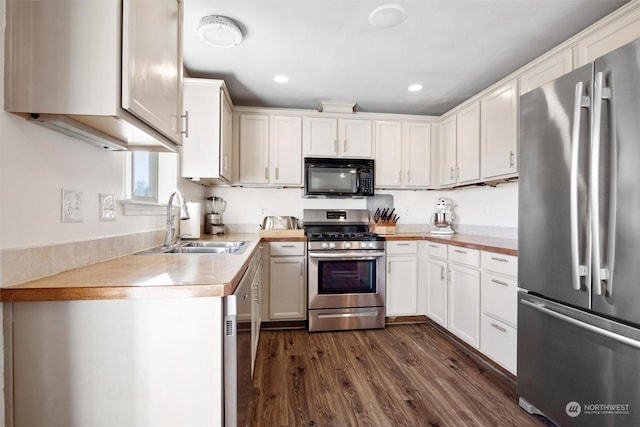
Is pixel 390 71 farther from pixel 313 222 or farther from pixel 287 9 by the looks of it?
pixel 313 222

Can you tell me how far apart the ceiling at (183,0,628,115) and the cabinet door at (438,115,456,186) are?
12.4 inches

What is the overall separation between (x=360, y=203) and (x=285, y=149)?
1106mm

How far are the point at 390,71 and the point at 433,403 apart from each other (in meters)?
2.41

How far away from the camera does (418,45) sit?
2.09 metres

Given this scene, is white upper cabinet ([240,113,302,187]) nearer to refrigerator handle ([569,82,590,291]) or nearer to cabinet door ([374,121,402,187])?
cabinet door ([374,121,402,187])

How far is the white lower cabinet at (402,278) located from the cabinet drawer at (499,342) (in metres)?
0.88

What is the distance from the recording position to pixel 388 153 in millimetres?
3359

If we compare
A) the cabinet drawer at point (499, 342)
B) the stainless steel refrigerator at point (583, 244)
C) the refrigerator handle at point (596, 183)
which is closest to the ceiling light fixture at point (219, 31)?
the stainless steel refrigerator at point (583, 244)

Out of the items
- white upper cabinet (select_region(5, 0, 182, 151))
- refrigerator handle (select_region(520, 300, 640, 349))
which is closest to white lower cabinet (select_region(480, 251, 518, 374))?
refrigerator handle (select_region(520, 300, 640, 349))

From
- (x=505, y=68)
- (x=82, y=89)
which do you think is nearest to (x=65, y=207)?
(x=82, y=89)

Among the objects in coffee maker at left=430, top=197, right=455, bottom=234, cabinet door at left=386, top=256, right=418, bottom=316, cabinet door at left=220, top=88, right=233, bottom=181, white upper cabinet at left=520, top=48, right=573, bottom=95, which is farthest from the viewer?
coffee maker at left=430, top=197, right=455, bottom=234

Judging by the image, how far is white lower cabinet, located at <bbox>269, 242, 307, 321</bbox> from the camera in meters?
2.89

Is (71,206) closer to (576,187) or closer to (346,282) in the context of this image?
(576,187)

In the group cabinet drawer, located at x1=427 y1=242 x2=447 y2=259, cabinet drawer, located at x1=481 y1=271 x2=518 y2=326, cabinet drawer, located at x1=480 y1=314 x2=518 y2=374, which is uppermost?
cabinet drawer, located at x1=427 y1=242 x2=447 y2=259
